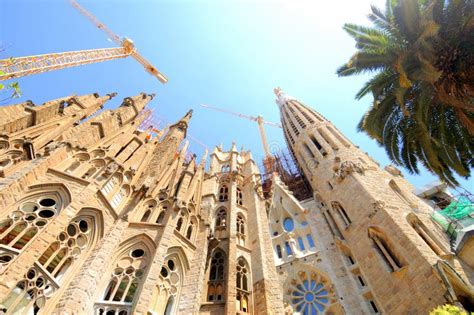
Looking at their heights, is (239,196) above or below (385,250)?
above

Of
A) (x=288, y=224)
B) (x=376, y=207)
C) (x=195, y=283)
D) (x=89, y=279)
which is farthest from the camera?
(x=288, y=224)

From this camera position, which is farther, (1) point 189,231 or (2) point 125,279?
(1) point 189,231

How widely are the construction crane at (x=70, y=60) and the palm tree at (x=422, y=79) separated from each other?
1073cm

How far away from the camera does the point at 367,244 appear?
524 inches

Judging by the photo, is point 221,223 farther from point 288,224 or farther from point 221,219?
point 288,224

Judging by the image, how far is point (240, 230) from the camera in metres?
16.1

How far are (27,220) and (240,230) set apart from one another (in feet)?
33.5

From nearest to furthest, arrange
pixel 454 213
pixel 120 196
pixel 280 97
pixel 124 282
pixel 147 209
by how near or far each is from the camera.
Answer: pixel 124 282, pixel 120 196, pixel 147 209, pixel 454 213, pixel 280 97

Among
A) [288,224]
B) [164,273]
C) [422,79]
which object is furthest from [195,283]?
[288,224]

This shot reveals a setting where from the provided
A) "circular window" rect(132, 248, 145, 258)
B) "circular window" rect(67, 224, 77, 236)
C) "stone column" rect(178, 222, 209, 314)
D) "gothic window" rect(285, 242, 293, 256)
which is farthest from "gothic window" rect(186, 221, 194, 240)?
"gothic window" rect(285, 242, 293, 256)

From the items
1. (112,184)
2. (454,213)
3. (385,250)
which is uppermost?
(454,213)

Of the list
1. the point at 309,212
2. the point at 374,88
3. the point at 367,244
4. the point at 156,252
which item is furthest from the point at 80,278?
the point at 309,212

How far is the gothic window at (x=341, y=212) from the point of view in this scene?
51.3 ft

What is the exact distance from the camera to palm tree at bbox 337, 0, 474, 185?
24.6 ft
